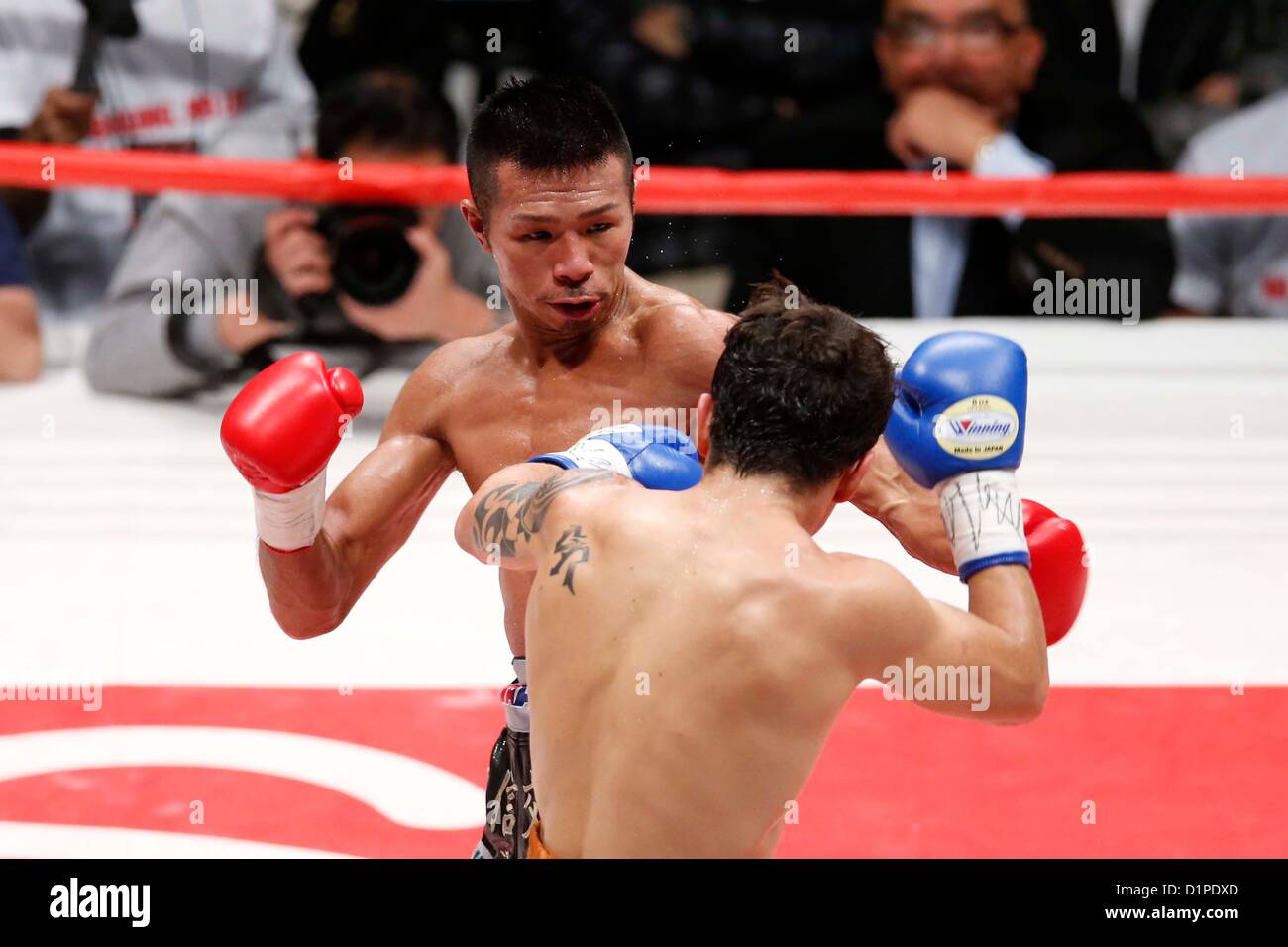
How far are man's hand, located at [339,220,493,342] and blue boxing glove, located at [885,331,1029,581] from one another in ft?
10.5

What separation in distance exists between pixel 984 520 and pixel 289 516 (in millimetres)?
819

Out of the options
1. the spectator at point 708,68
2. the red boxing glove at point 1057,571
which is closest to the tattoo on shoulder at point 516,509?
the red boxing glove at point 1057,571

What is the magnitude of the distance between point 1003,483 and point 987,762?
1.07 metres

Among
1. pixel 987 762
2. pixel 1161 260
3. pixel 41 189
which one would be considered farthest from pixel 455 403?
pixel 1161 260

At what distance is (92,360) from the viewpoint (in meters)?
5.04

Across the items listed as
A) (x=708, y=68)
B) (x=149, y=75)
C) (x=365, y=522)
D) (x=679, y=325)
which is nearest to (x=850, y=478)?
(x=679, y=325)

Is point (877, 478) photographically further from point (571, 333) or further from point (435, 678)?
point (435, 678)

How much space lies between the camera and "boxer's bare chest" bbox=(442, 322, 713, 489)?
2.05 meters

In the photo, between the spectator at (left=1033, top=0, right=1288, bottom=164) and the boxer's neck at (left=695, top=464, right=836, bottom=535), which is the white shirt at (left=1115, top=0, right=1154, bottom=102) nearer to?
the spectator at (left=1033, top=0, right=1288, bottom=164)

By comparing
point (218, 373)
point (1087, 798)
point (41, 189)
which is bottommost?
point (1087, 798)

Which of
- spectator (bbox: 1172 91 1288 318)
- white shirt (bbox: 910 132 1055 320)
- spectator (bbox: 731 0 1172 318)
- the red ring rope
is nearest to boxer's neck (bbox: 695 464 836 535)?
the red ring rope

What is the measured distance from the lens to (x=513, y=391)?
83.5 inches

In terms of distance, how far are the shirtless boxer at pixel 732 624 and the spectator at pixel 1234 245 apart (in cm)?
461

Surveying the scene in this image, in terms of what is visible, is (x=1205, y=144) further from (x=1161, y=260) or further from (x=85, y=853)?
(x=85, y=853)
